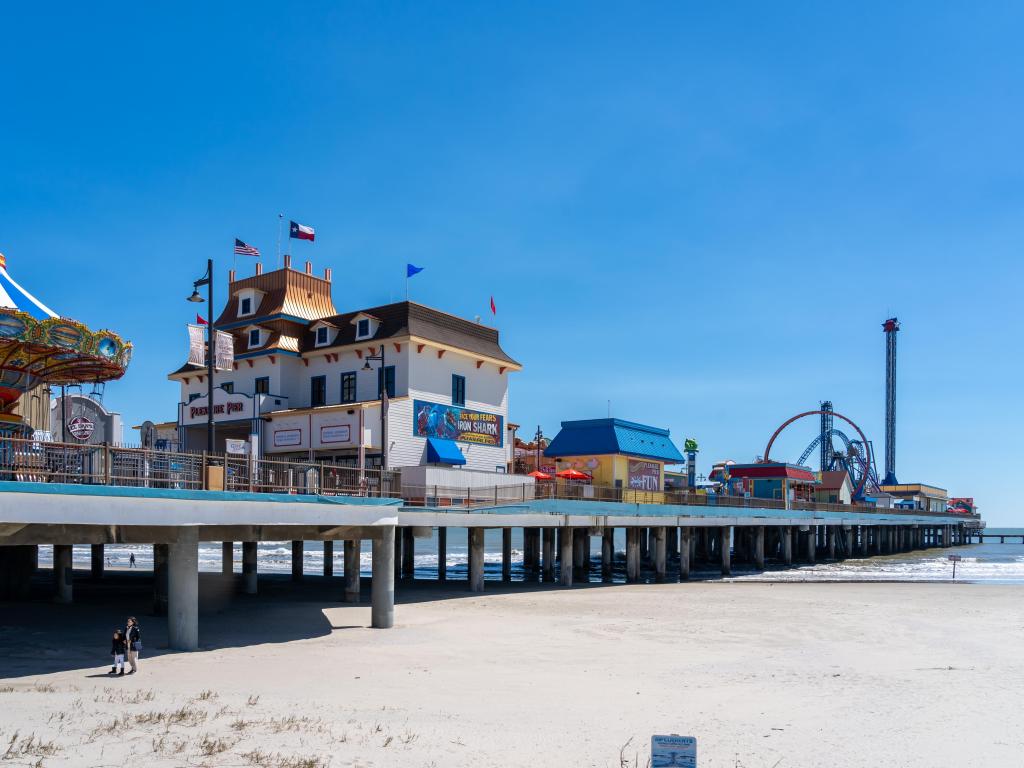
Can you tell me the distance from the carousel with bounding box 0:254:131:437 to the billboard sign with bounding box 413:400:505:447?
16.0m

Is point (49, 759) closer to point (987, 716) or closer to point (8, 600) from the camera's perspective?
point (987, 716)

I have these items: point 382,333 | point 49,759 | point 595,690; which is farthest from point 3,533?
point 382,333

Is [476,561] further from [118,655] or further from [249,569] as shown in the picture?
[118,655]

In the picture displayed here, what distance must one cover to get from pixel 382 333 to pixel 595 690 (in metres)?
26.6

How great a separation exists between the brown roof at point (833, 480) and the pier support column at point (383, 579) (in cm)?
6803

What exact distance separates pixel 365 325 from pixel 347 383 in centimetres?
291

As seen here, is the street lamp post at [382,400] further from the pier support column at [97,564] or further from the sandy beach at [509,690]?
the pier support column at [97,564]

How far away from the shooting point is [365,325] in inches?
1635

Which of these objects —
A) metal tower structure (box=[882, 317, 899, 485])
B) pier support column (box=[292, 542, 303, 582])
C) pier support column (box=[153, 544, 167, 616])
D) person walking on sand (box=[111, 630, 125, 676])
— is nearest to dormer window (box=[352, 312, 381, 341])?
pier support column (box=[292, 542, 303, 582])

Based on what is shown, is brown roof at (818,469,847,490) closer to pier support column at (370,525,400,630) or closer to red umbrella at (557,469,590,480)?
red umbrella at (557,469,590,480)

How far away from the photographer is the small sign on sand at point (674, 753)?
7.76 meters

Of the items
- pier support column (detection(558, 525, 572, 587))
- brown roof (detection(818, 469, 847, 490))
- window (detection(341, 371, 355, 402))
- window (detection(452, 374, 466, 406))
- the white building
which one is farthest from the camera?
brown roof (detection(818, 469, 847, 490))

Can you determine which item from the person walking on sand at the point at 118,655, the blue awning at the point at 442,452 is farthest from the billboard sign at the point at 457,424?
the person walking on sand at the point at 118,655

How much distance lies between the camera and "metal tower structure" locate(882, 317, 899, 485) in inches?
→ 5753
